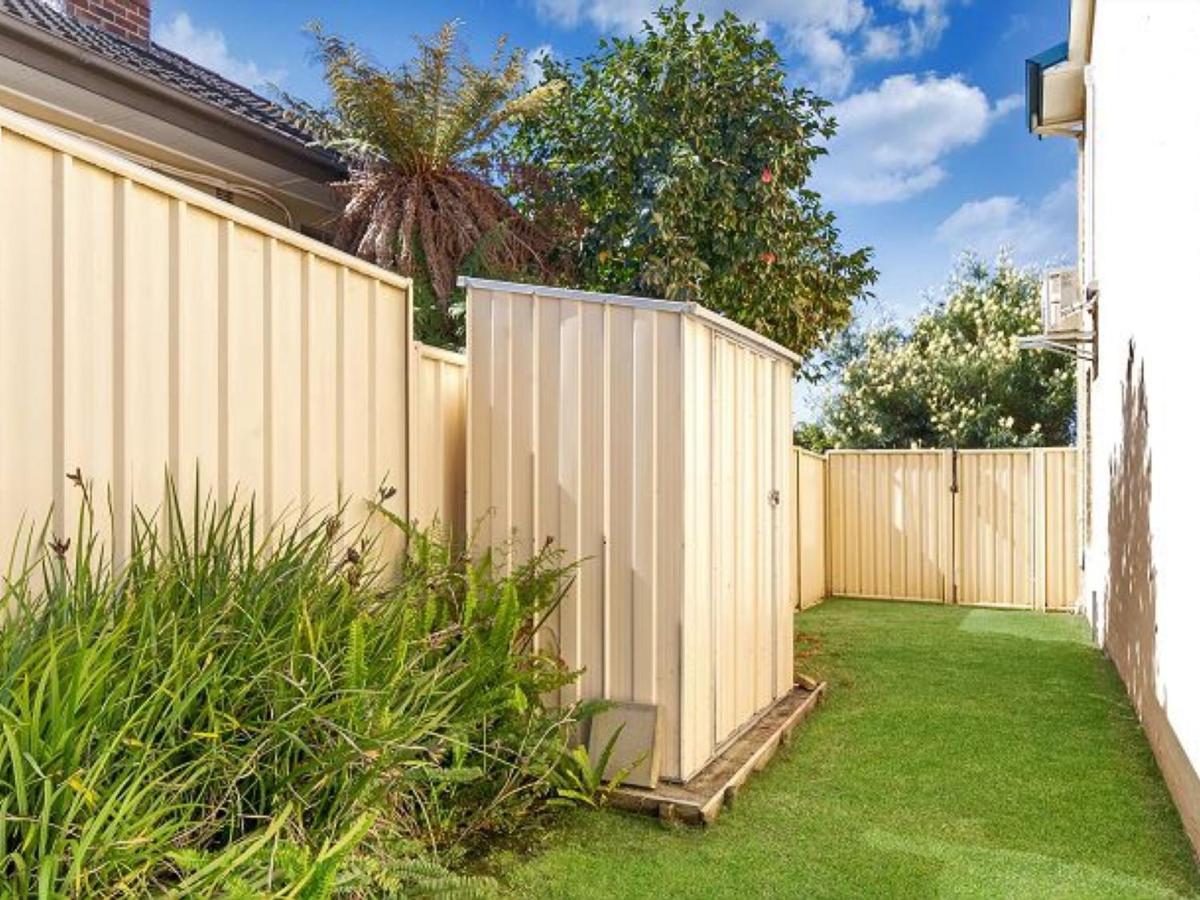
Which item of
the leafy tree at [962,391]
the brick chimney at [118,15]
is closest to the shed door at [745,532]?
the brick chimney at [118,15]

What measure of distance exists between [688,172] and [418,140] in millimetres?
2090

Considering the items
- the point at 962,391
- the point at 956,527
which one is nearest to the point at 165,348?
the point at 956,527

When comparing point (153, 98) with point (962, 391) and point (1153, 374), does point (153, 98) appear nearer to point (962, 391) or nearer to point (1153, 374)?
point (1153, 374)

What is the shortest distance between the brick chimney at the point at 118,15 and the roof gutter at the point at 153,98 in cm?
225

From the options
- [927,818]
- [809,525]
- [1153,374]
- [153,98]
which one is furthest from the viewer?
[809,525]

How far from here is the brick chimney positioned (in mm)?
7648

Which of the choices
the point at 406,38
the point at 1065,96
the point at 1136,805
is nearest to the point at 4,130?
the point at 1136,805

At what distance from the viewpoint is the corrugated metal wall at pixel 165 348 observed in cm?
232

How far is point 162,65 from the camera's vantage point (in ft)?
23.9

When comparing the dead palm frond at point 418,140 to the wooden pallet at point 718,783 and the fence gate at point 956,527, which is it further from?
the fence gate at point 956,527

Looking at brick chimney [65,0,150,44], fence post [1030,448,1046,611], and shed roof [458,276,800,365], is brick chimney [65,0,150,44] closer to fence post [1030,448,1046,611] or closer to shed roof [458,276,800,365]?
shed roof [458,276,800,365]

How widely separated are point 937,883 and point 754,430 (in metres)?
2.28

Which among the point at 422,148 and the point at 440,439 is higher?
the point at 422,148

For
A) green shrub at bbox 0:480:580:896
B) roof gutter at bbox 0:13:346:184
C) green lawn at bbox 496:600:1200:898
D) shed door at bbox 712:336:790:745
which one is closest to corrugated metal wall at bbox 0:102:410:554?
green shrub at bbox 0:480:580:896
